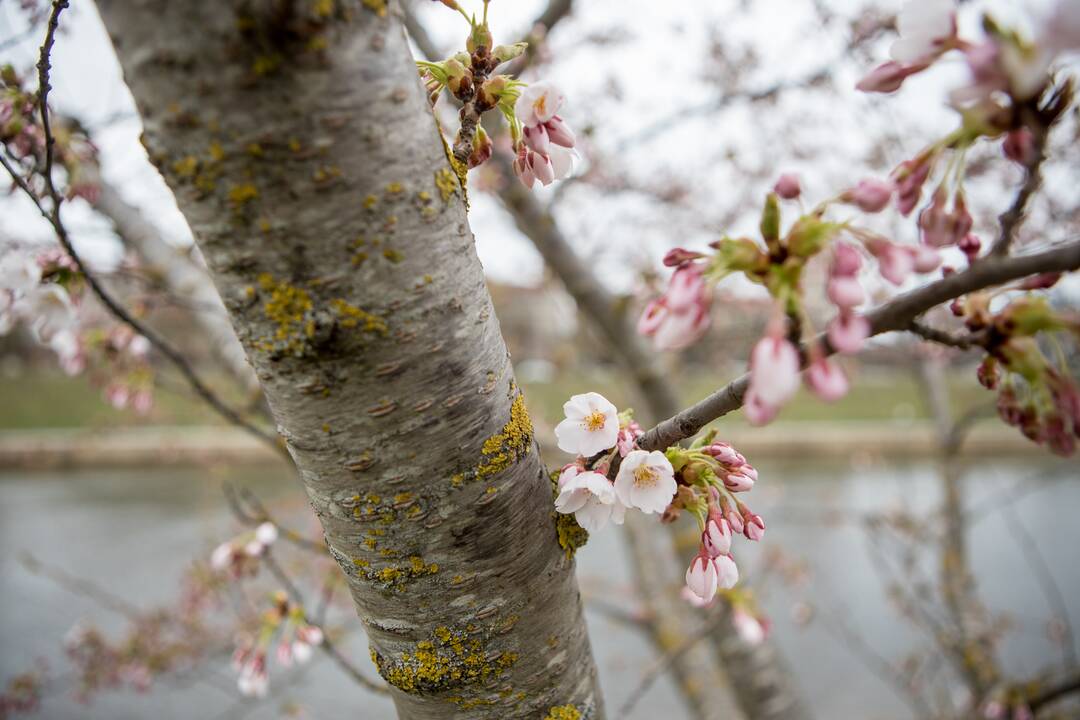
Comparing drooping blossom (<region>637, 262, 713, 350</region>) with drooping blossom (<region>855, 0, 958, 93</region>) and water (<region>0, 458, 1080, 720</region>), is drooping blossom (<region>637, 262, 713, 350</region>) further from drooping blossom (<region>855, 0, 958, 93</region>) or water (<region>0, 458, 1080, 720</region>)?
water (<region>0, 458, 1080, 720</region>)

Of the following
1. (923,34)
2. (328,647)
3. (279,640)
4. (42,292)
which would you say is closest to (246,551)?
(279,640)

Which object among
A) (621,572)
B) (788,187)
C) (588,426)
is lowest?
(621,572)

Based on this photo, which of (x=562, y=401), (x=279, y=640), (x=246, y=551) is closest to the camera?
(x=279, y=640)

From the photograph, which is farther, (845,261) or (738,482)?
(738,482)

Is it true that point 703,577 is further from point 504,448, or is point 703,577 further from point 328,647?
point 328,647

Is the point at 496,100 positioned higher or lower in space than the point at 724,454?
higher

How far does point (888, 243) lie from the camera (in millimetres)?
453

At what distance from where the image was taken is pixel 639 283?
8.96 feet

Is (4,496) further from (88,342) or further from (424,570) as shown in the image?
(424,570)

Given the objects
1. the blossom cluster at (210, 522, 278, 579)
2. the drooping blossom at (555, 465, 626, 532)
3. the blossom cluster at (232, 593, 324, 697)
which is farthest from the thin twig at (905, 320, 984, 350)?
the blossom cluster at (210, 522, 278, 579)

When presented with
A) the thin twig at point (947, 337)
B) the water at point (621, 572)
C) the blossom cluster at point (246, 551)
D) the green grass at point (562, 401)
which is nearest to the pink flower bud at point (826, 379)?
the thin twig at point (947, 337)

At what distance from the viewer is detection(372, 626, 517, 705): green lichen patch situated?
610mm

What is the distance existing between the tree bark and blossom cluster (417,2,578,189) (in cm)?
13

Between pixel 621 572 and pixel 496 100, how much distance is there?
230 inches
